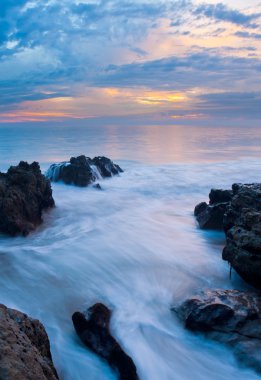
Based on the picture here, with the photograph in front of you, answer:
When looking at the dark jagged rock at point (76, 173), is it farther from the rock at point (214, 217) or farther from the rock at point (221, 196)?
the rock at point (214, 217)

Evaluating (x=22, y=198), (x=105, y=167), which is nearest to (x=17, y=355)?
(x=22, y=198)

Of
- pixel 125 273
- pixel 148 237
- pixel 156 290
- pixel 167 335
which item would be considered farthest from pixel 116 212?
pixel 167 335

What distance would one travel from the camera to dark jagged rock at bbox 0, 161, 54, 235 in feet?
36.4

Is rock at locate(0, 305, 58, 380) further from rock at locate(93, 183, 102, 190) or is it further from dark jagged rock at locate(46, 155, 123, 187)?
dark jagged rock at locate(46, 155, 123, 187)

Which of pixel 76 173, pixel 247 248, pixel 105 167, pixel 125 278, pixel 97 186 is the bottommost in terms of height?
pixel 125 278

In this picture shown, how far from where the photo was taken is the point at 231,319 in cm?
606

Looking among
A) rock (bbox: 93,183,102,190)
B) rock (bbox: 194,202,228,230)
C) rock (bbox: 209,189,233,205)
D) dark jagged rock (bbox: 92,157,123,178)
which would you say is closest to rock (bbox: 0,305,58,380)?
rock (bbox: 194,202,228,230)

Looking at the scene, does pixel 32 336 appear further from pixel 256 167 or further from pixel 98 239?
pixel 256 167

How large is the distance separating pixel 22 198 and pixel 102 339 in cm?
727

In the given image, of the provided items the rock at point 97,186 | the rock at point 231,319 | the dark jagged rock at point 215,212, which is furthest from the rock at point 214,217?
the rock at point 97,186

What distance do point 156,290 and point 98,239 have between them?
3605mm

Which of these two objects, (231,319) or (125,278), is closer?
(231,319)

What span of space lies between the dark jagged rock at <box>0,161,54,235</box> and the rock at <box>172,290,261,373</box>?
21.4 ft

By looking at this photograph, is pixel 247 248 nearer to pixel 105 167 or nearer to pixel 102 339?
pixel 102 339
